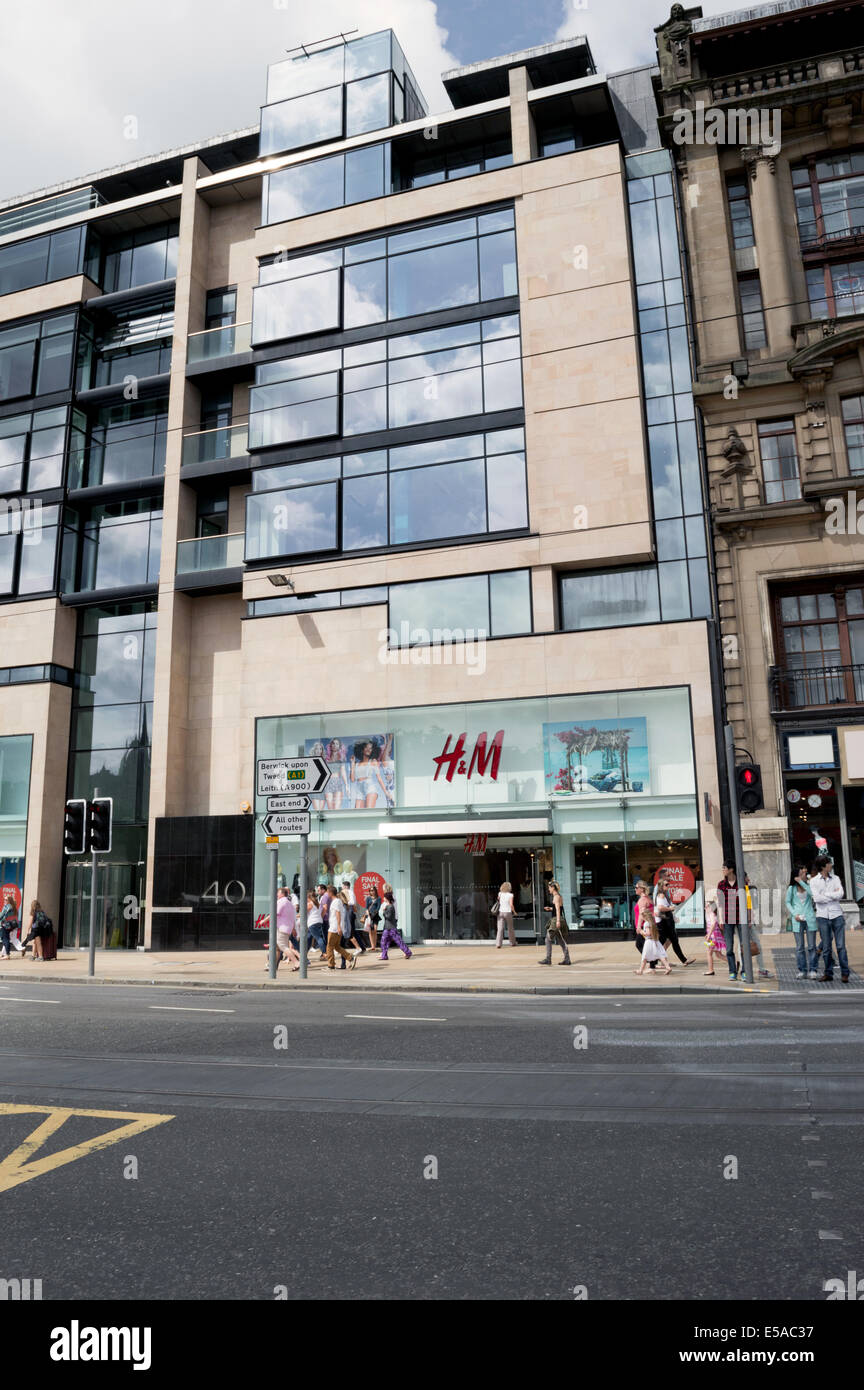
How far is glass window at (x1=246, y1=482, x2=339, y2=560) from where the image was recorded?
29.5 metres

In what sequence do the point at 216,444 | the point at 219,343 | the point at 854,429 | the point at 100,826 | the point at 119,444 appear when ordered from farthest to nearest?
the point at 119,444 → the point at 219,343 → the point at 216,444 → the point at 854,429 → the point at 100,826

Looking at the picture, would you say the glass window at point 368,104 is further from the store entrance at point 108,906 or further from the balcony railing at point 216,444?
the store entrance at point 108,906

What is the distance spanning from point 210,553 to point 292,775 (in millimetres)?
14693

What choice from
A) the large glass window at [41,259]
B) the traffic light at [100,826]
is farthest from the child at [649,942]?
the large glass window at [41,259]

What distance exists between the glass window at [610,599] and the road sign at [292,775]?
34.1 feet

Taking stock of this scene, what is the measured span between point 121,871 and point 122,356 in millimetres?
18022

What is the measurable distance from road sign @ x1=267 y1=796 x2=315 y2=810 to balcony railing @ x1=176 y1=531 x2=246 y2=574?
13.9 metres

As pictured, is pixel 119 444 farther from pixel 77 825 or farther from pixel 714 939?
pixel 714 939

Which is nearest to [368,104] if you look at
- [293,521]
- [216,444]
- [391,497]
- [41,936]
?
[216,444]

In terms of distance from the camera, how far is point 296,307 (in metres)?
31.5

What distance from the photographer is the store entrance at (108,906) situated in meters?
31.2

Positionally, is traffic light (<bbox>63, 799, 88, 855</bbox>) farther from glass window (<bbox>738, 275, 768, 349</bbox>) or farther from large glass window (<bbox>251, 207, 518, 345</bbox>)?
glass window (<bbox>738, 275, 768, 349</bbox>)

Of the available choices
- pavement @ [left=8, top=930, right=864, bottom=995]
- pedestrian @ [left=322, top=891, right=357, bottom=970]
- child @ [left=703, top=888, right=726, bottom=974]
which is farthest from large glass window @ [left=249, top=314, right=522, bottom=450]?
child @ [left=703, top=888, right=726, bottom=974]

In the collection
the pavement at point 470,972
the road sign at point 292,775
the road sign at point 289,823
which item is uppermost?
the road sign at point 292,775
